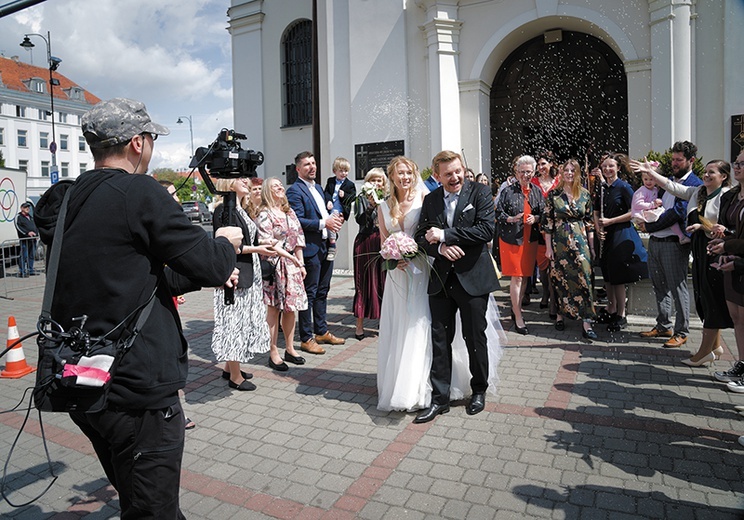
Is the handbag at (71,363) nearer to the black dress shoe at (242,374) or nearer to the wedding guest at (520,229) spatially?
the black dress shoe at (242,374)

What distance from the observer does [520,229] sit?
7531 millimetres

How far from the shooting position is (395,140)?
13.0 metres

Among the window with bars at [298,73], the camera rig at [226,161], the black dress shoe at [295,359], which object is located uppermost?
the window with bars at [298,73]

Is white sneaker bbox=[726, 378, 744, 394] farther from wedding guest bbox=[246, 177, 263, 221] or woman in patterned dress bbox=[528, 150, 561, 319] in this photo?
wedding guest bbox=[246, 177, 263, 221]

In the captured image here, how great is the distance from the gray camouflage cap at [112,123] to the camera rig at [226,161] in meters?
0.64

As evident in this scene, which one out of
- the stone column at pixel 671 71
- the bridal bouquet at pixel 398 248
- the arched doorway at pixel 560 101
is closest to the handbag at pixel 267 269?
the bridal bouquet at pixel 398 248

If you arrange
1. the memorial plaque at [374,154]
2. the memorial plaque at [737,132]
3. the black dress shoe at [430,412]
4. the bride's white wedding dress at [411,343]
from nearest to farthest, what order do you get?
1. the black dress shoe at [430,412]
2. the bride's white wedding dress at [411,343]
3. the memorial plaque at [737,132]
4. the memorial plaque at [374,154]

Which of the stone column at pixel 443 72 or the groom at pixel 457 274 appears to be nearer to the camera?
the groom at pixel 457 274

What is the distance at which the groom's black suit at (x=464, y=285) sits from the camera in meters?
4.48

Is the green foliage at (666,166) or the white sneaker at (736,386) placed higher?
the green foliage at (666,166)

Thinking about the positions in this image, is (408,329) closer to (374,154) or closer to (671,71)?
(671,71)

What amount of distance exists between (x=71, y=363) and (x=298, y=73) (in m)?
19.6

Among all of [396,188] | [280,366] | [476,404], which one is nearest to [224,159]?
[396,188]

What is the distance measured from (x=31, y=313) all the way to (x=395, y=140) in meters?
8.59
